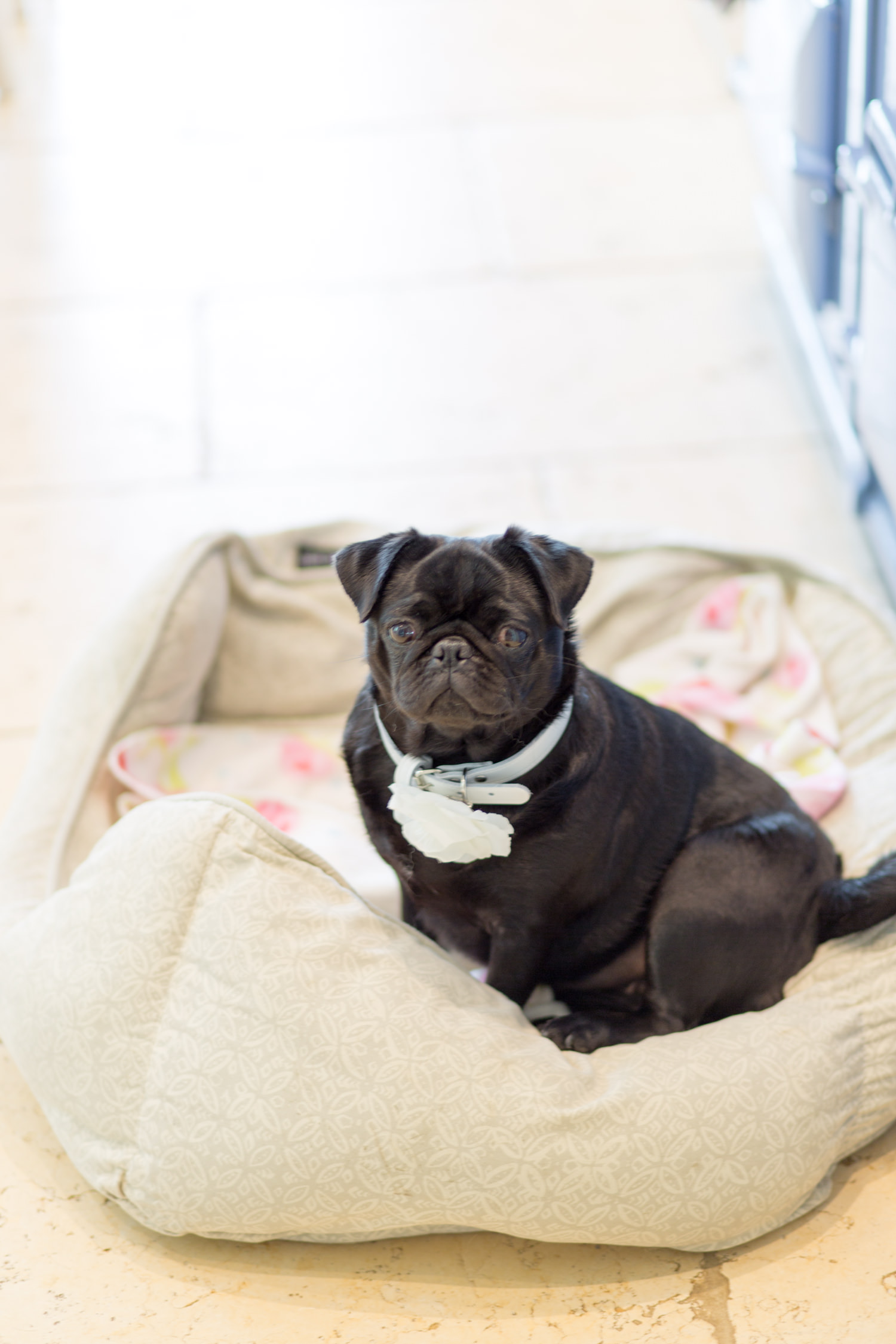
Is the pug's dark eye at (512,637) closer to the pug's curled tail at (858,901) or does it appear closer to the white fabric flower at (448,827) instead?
the white fabric flower at (448,827)

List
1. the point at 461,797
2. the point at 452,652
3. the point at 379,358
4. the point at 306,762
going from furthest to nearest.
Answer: the point at 379,358 → the point at 306,762 → the point at 461,797 → the point at 452,652

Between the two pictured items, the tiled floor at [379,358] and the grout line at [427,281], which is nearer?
the tiled floor at [379,358]

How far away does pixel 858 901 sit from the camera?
81.4 inches

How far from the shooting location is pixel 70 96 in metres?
5.13

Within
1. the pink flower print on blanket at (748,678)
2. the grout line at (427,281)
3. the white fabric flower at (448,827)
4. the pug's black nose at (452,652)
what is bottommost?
the pink flower print on blanket at (748,678)

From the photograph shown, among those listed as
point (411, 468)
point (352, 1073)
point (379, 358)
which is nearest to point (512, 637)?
point (352, 1073)


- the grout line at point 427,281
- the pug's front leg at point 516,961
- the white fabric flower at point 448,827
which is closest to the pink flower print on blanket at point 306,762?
the pug's front leg at point 516,961

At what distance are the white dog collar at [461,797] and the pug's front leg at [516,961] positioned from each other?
7.6 inches

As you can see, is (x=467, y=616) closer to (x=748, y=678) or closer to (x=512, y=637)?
(x=512, y=637)

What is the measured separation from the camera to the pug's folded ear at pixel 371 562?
5.96 feet

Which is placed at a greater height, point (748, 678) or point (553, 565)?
point (553, 565)

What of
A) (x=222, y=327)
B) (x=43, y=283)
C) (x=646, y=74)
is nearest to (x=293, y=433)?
(x=222, y=327)

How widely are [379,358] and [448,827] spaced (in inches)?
97.9

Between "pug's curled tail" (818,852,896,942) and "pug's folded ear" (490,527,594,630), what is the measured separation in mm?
671
